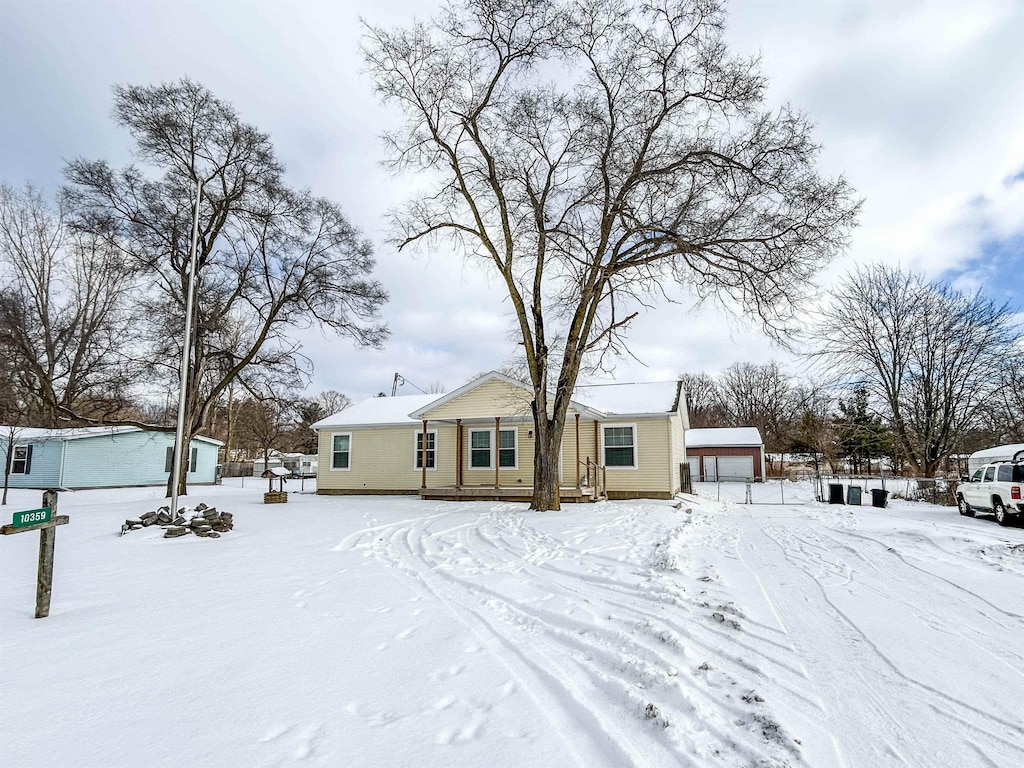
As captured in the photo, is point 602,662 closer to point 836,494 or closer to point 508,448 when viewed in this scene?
point 508,448

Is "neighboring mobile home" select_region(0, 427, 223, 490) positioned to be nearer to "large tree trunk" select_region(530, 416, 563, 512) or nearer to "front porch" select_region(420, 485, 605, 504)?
"front porch" select_region(420, 485, 605, 504)

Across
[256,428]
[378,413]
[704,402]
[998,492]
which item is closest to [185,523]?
[378,413]

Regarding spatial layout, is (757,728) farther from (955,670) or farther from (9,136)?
(9,136)

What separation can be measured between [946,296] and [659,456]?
49.4ft

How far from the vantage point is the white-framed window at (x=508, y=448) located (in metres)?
17.6

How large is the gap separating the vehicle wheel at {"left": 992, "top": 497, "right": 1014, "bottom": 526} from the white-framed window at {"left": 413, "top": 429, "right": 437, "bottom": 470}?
15.7 meters

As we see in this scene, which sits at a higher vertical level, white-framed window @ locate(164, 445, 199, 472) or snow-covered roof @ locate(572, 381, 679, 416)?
snow-covered roof @ locate(572, 381, 679, 416)

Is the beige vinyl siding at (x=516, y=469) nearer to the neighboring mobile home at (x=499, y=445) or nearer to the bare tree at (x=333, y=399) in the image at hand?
the neighboring mobile home at (x=499, y=445)

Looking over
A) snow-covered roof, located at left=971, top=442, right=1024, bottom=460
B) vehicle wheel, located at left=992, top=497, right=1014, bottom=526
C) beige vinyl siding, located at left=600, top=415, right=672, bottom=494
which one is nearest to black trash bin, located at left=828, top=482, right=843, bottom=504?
snow-covered roof, located at left=971, top=442, right=1024, bottom=460

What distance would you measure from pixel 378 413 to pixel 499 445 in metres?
5.78

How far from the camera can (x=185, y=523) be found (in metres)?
9.27

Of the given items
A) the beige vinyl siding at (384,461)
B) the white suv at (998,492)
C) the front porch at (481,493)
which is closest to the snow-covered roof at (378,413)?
the beige vinyl siding at (384,461)

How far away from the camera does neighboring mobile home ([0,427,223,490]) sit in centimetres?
2223

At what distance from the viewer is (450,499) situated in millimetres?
17109
